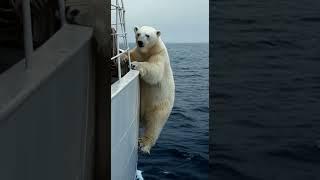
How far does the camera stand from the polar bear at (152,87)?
6426 mm

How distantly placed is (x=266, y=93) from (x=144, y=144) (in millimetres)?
1921

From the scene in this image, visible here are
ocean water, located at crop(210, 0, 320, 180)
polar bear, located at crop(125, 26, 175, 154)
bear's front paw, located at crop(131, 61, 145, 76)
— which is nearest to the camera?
ocean water, located at crop(210, 0, 320, 180)

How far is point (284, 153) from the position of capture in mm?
4035

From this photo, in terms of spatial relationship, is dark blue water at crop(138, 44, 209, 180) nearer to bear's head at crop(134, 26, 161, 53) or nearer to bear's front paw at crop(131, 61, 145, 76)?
bear's front paw at crop(131, 61, 145, 76)

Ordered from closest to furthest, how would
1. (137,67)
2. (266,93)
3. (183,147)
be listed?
(266,93) < (137,67) < (183,147)

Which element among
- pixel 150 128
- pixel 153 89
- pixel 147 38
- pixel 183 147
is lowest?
pixel 183 147

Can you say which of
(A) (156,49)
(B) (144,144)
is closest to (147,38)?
(A) (156,49)

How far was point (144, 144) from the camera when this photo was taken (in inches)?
259

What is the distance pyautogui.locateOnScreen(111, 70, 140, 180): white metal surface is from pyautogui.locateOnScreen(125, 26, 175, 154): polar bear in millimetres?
510

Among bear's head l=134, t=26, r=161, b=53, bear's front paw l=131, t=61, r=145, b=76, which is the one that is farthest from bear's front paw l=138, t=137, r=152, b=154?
bear's head l=134, t=26, r=161, b=53

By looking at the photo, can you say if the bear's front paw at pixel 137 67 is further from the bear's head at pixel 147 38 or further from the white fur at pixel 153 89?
the bear's head at pixel 147 38

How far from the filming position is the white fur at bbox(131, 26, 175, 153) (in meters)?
6.43

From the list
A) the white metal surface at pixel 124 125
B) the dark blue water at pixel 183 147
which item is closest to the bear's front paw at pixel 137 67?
the white metal surface at pixel 124 125

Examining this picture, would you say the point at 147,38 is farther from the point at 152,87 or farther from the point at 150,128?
the point at 150,128
